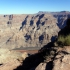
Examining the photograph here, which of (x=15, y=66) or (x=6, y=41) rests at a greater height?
(x=15, y=66)

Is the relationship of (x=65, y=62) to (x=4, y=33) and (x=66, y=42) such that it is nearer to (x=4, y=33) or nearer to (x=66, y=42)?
(x=66, y=42)

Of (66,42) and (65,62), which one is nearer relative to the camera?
(65,62)

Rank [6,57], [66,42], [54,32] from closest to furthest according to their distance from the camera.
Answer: [66,42] → [6,57] → [54,32]

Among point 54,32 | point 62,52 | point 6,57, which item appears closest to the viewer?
point 62,52

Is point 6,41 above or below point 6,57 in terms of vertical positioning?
below

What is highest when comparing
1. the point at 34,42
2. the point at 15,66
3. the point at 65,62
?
the point at 65,62

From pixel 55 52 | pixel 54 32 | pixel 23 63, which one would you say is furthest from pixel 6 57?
pixel 54 32

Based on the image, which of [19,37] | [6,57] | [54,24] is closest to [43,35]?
[19,37]

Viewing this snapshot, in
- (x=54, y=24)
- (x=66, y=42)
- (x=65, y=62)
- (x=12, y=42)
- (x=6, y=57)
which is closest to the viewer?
(x=65, y=62)

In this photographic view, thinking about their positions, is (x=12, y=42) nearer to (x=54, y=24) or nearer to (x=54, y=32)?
(x=54, y=32)
